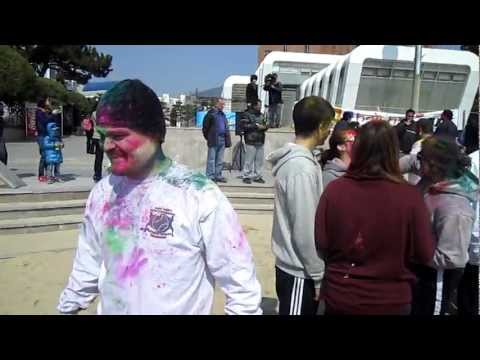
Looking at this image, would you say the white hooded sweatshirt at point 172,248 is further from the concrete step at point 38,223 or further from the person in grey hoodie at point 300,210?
the concrete step at point 38,223

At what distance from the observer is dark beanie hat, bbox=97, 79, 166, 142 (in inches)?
57.1

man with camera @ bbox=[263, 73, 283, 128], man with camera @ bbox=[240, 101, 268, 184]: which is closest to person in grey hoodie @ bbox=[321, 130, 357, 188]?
man with camera @ bbox=[240, 101, 268, 184]

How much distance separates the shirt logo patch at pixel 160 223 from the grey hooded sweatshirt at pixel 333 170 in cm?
146

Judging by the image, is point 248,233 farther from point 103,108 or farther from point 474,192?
point 103,108

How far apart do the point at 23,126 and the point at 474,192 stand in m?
17.8

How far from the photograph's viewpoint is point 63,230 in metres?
5.76

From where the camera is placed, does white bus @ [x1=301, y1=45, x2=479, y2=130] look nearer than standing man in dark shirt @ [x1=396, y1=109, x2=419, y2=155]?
No

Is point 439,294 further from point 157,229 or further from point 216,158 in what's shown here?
point 216,158

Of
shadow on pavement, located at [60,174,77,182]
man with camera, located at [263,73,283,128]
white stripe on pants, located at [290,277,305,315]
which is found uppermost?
man with camera, located at [263,73,283,128]

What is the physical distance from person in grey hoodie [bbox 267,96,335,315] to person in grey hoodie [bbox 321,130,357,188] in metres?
0.52

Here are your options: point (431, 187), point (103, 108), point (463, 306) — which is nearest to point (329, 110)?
point (431, 187)

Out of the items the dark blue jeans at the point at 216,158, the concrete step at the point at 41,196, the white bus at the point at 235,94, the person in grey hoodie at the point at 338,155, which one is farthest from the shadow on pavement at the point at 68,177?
the person in grey hoodie at the point at 338,155

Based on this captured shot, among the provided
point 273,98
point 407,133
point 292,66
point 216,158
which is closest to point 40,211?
point 216,158

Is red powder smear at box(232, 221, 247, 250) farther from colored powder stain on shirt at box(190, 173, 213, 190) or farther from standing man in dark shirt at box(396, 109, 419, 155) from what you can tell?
standing man in dark shirt at box(396, 109, 419, 155)
